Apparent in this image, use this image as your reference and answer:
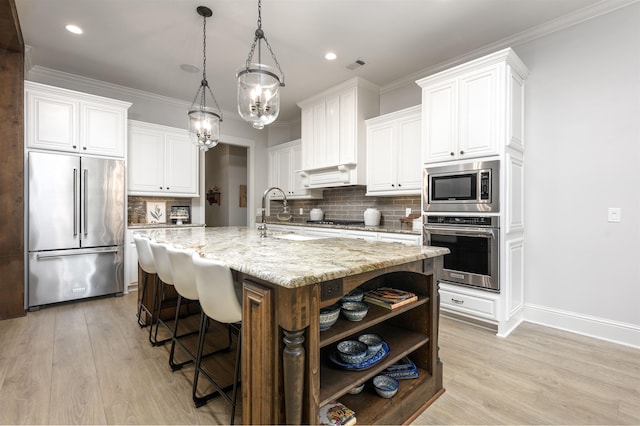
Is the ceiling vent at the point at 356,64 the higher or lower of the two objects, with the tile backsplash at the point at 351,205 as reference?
higher

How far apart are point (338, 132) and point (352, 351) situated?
339cm

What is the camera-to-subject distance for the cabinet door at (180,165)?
180 inches

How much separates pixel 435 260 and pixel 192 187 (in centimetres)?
413

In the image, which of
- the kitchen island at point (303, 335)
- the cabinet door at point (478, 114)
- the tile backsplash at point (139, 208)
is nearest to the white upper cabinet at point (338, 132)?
the cabinet door at point (478, 114)

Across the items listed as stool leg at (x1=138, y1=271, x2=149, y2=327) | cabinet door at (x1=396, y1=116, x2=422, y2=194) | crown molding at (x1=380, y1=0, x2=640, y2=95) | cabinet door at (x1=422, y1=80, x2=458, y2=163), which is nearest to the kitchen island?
stool leg at (x1=138, y1=271, x2=149, y2=327)

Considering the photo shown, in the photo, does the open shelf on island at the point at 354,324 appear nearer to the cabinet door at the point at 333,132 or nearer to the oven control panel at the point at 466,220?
the oven control panel at the point at 466,220

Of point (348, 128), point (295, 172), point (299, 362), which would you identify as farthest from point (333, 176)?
point (299, 362)

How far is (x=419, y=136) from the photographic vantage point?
3.63 m

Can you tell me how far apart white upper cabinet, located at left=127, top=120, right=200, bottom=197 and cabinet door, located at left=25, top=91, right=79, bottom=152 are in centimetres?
70

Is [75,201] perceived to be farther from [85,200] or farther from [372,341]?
[372,341]

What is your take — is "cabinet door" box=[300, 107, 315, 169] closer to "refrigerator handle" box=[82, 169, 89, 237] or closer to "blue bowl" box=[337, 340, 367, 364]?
"refrigerator handle" box=[82, 169, 89, 237]

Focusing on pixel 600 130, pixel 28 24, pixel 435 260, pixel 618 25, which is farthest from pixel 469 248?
pixel 28 24

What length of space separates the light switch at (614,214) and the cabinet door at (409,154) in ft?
5.51

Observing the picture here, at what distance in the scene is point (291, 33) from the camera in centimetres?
308
